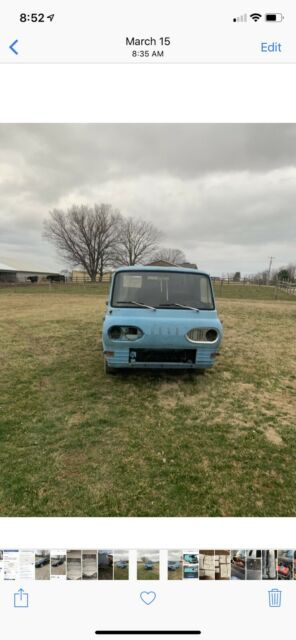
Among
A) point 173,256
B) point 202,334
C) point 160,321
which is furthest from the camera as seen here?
point 173,256

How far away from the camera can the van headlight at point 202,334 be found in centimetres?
361

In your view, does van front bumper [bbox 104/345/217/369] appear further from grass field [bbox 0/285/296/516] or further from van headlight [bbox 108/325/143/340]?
grass field [bbox 0/285/296/516]
